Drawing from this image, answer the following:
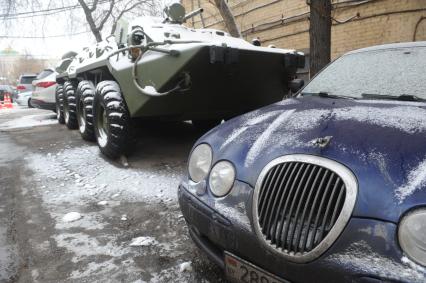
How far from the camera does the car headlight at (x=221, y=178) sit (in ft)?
7.07

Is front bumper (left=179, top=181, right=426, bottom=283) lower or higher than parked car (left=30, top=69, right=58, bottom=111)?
lower

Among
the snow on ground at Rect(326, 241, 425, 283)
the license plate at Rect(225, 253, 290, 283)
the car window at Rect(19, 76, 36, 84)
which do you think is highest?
the car window at Rect(19, 76, 36, 84)

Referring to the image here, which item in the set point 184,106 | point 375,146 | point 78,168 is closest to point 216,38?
point 184,106

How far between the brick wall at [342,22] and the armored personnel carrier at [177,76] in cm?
469

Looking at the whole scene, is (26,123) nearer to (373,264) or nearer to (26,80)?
(373,264)

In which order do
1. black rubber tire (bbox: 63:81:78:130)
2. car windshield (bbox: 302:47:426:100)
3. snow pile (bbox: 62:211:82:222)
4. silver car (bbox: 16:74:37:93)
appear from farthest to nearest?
silver car (bbox: 16:74:37:93) < black rubber tire (bbox: 63:81:78:130) < snow pile (bbox: 62:211:82:222) < car windshield (bbox: 302:47:426:100)

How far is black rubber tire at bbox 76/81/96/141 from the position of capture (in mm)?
6316

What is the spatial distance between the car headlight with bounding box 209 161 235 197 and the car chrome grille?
26cm

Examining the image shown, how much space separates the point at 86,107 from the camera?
20.7ft

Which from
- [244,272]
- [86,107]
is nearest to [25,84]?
[86,107]

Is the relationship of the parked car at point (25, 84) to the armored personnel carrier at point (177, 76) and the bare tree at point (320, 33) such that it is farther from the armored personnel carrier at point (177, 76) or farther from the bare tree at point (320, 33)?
the bare tree at point (320, 33)

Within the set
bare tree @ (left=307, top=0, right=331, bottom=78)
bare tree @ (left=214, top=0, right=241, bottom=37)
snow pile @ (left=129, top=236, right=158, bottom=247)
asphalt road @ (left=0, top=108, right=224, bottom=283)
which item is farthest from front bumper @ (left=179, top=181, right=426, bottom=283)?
bare tree @ (left=214, top=0, right=241, bottom=37)

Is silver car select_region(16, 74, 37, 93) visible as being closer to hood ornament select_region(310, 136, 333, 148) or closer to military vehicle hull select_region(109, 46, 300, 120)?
military vehicle hull select_region(109, 46, 300, 120)

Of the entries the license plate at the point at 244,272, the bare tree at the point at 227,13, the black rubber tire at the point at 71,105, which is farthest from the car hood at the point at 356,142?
the bare tree at the point at 227,13
